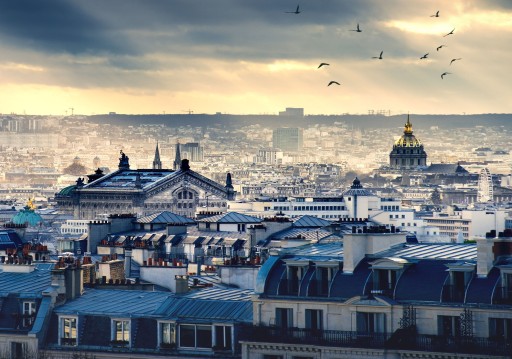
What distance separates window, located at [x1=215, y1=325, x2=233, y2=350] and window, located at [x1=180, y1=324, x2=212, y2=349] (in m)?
0.18

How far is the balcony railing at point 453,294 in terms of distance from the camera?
4516 cm

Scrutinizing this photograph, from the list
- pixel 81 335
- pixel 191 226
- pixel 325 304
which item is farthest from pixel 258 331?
pixel 191 226

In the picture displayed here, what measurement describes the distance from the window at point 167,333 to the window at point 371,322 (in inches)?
179

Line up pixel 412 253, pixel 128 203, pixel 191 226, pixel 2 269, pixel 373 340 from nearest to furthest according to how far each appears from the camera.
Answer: pixel 373 340 → pixel 412 253 → pixel 2 269 → pixel 191 226 → pixel 128 203

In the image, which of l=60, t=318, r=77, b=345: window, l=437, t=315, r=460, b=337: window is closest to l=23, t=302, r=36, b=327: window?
l=60, t=318, r=77, b=345: window

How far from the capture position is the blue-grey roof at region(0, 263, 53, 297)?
5259 centimetres

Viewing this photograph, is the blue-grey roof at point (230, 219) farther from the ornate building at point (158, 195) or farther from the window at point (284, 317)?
the ornate building at point (158, 195)

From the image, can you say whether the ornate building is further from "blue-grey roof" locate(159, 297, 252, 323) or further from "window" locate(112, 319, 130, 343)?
"window" locate(112, 319, 130, 343)

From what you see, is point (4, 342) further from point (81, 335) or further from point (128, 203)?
point (128, 203)

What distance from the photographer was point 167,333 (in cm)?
4909

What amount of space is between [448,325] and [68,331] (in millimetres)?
9131

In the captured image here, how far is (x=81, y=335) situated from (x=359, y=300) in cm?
691

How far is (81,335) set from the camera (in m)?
50.3

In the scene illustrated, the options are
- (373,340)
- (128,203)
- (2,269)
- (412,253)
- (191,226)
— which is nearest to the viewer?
(373,340)
